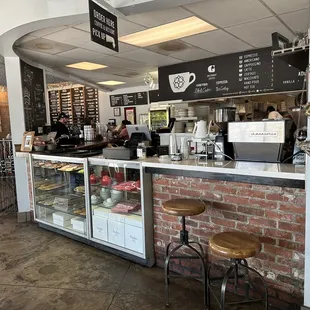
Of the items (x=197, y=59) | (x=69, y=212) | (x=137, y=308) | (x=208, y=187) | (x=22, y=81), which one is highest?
(x=197, y=59)

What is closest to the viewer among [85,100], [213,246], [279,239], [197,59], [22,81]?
[213,246]

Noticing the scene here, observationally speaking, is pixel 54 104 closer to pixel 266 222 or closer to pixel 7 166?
pixel 7 166

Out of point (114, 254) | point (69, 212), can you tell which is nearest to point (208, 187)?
point (114, 254)

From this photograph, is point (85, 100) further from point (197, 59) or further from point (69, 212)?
point (69, 212)

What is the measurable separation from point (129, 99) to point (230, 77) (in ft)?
13.2

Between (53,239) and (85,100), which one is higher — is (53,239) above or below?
below

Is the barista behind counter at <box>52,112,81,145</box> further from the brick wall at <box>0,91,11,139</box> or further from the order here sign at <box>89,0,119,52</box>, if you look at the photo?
the brick wall at <box>0,91,11,139</box>

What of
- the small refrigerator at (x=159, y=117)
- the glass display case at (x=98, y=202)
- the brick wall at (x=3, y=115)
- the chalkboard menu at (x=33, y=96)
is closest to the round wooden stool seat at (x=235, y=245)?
the glass display case at (x=98, y=202)

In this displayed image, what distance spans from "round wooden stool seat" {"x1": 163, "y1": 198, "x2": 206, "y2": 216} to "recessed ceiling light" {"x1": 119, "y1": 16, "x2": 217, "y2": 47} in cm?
202

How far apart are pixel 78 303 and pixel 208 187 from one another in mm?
1480

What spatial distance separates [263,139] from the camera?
233 centimetres

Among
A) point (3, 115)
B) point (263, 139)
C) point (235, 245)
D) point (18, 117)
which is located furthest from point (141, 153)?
point (3, 115)

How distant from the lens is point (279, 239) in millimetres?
2199

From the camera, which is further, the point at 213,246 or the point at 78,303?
the point at 78,303
